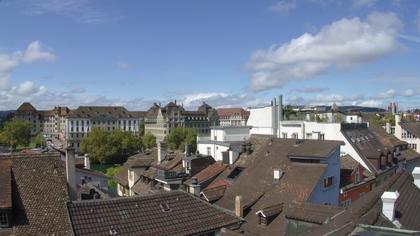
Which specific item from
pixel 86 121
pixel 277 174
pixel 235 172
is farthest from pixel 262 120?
pixel 86 121

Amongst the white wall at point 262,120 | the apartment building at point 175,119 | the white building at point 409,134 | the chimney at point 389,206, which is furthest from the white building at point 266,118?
the apartment building at point 175,119

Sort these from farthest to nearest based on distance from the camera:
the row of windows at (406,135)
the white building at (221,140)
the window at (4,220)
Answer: the row of windows at (406,135) < the white building at (221,140) < the window at (4,220)

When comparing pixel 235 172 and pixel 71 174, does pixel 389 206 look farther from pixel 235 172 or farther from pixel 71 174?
pixel 235 172

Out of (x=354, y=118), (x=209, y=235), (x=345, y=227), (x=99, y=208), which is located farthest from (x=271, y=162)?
(x=354, y=118)

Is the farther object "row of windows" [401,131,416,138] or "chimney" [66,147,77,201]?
"row of windows" [401,131,416,138]

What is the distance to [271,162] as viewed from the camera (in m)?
33.7

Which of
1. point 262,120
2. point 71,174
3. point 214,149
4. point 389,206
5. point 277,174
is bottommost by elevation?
point 277,174

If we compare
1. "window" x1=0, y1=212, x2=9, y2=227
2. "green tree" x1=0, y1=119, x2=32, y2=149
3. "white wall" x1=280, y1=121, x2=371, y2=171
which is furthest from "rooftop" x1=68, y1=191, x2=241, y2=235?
"green tree" x1=0, y1=119, x2=32, y2=149

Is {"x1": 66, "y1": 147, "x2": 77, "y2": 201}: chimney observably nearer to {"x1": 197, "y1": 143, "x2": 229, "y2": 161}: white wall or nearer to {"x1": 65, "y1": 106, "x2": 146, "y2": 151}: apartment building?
{"x1": 197, "y1": 143, "x2": 229, "y2": 161}: white wall

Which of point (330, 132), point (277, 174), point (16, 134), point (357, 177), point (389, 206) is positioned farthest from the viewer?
point (16, 134)

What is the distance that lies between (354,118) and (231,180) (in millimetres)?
34923

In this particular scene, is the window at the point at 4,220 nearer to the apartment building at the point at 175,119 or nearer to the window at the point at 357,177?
the window at the point at 357,177

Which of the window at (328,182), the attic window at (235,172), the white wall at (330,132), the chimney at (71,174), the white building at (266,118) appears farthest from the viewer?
the white building at (266,118)

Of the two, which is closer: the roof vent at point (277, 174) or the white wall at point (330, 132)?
the roof vent at point (277, 174)
